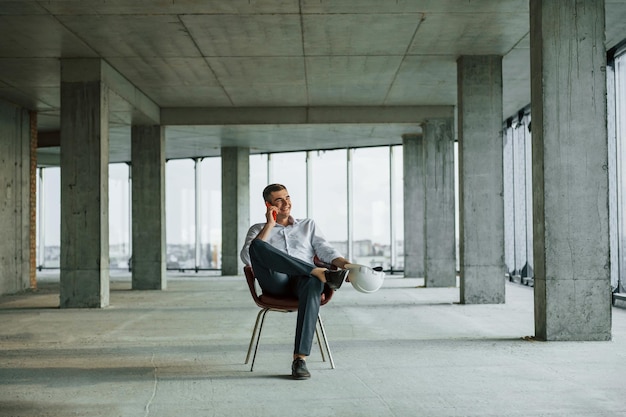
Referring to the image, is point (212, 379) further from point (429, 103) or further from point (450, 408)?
point (429, 103)

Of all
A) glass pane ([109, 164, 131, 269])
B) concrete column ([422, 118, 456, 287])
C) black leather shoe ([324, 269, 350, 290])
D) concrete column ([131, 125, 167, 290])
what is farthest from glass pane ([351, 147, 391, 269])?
black leather shoe ([324, 269, 350, 290])

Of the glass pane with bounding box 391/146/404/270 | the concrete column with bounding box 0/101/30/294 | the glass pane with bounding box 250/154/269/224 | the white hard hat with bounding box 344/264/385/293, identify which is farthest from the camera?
the glass pane with bounding box 250/154/269/224

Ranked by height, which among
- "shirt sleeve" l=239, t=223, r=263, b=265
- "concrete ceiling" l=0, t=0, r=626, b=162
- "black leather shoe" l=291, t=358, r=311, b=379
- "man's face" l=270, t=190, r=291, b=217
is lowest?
"black leather shoe" l=291, t=358, r=311, b=379

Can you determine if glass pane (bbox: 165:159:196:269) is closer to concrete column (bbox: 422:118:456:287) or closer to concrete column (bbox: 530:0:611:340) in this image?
concrete column (bbox: 422:118:456:287)

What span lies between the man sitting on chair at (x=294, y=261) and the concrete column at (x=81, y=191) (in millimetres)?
6375

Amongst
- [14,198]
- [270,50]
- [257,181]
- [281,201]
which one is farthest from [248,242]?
[257,181]

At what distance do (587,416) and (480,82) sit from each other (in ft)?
26.6

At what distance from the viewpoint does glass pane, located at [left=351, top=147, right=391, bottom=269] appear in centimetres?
2183

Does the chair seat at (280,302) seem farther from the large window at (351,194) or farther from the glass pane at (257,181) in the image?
the glass pane at (257,181)

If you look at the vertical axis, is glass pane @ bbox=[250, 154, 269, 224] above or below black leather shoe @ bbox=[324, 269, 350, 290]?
above

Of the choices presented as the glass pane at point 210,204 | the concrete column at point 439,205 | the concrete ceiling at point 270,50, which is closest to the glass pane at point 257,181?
the glass pane at point 210,204

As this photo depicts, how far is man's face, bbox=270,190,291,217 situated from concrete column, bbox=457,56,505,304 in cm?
623

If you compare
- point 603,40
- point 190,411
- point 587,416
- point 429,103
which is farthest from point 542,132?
point 429,103

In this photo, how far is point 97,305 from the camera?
10953mm
